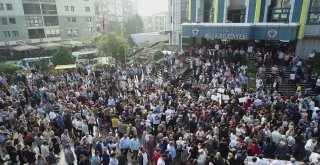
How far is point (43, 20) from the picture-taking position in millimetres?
47531

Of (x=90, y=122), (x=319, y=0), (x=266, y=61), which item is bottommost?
(x=90, y=122)

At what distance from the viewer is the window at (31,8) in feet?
146

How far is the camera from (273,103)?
14461 mm

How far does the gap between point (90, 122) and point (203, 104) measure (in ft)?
21.5

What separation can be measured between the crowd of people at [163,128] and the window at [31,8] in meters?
31.0

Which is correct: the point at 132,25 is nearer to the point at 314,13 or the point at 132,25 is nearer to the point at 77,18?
the point at 77,18

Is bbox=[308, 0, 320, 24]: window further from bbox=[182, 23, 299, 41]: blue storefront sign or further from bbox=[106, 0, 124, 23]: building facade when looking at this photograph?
bbox=[106, 0, 124, 23]: building facade

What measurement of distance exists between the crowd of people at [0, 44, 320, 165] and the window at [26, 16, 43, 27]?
30717 mm

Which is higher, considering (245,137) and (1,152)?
(245,137)

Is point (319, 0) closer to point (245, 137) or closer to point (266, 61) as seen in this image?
point (266, 61)

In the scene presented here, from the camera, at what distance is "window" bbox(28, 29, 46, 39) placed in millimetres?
46031

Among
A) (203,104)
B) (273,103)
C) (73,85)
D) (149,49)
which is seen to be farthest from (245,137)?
(149,49)

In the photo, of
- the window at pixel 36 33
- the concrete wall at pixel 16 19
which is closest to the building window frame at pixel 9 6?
the concrete wall at pixel 16 19

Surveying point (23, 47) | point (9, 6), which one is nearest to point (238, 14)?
point (23, 47)
